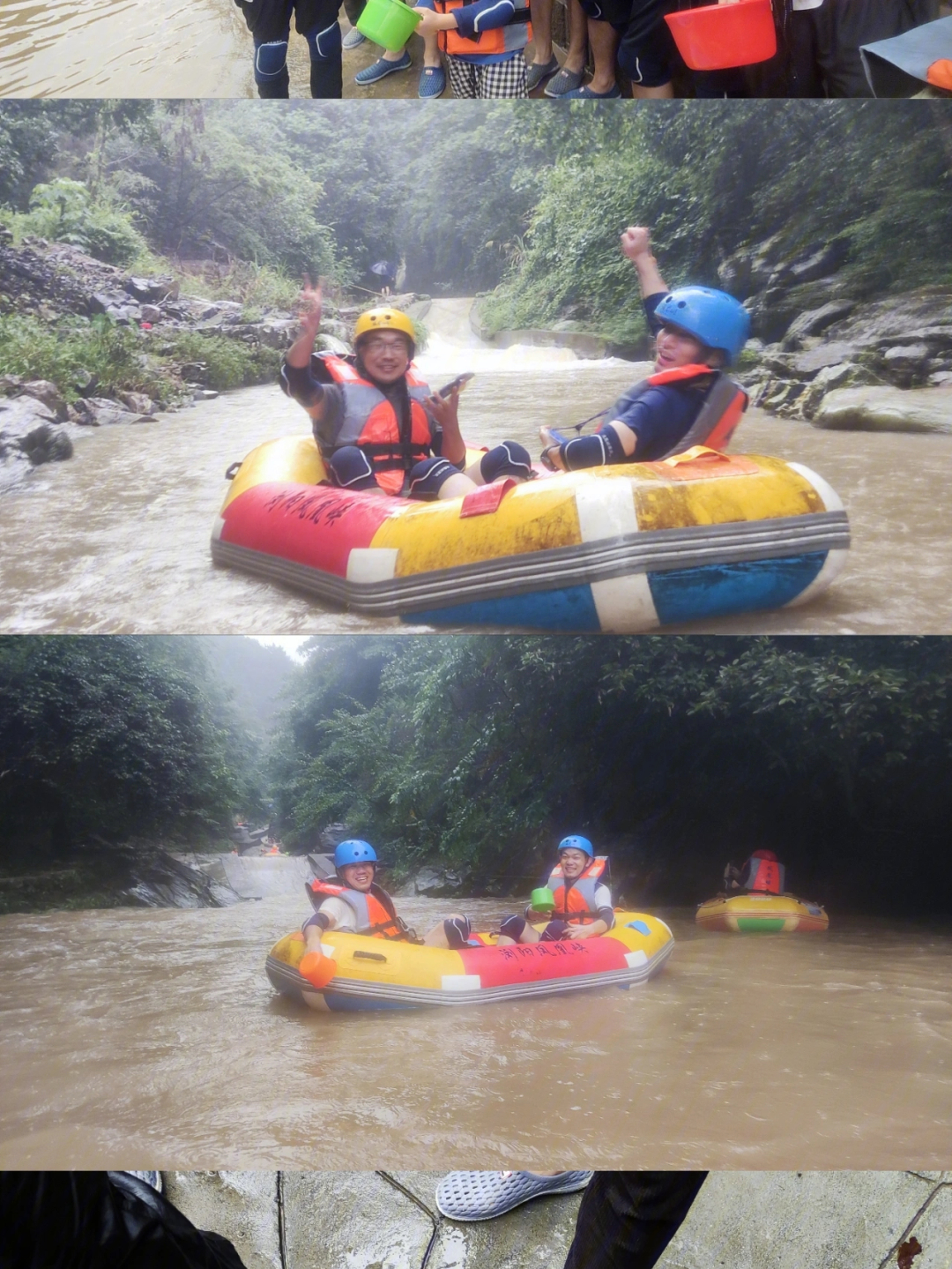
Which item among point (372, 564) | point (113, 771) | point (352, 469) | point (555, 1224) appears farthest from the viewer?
point (555, 1224)

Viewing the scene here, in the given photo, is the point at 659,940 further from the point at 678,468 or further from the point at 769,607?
the point at 678,468

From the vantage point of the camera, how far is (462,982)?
2.08m

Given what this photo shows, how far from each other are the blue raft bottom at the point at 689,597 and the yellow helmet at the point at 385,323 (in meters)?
0.53

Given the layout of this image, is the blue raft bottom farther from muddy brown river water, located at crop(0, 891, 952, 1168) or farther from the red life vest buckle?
muddy brown river water, located at crop(0, 891, 952, 1168)

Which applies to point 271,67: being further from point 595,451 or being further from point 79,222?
point 595,451

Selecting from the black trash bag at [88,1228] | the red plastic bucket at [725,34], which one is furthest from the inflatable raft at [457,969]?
the red plastic bucket at [725,34]

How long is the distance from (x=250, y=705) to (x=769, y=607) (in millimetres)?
996

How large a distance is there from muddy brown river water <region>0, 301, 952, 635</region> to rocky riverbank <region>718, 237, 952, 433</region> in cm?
5

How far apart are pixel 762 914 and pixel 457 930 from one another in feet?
1.95

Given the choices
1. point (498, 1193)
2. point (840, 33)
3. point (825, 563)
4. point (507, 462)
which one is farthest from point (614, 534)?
point (498, 1193)

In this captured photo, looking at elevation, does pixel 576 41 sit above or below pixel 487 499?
above

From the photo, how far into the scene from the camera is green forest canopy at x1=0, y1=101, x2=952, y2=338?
1991mm

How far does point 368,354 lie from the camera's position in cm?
204

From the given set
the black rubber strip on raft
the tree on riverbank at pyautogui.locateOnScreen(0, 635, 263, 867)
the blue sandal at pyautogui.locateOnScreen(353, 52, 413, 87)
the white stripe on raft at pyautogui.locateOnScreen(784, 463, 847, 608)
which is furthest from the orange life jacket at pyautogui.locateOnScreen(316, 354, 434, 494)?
the blue sandal at pyautogui.locateOnScreen(353, 52, 413, 87)
